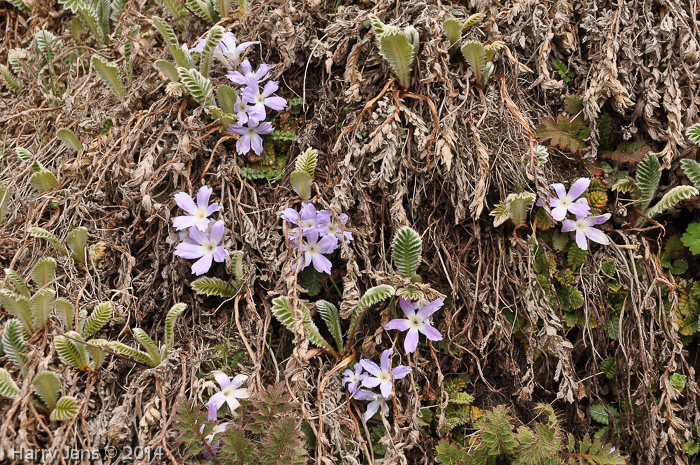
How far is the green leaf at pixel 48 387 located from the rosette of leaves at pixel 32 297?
1.01 ft

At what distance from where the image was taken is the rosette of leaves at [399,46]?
229 cm

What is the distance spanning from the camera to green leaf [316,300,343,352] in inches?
87.5

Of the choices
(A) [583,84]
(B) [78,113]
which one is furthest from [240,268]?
(A) [583,84]

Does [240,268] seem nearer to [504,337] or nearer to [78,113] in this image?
[504,337]

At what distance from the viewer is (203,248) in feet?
7.68

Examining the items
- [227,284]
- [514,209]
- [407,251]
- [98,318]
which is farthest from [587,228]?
[98,318]

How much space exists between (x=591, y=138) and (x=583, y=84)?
0.93 ft

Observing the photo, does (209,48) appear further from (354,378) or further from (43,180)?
(354,378)

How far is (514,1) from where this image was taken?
266cm

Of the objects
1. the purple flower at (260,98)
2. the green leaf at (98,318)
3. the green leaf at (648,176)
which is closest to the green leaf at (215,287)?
the green leaf at (98,318)

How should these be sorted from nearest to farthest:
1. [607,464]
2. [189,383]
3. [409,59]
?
1. [607,464]
2. [189,383]
3. [409,59]

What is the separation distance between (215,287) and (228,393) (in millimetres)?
432

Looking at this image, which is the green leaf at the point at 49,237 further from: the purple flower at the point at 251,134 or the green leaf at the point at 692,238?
the green leaf at the point at 692,238

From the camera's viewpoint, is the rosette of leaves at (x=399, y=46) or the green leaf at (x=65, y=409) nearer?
the green leaf at (x=65, y=409)
